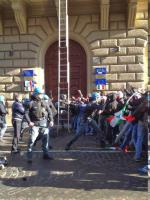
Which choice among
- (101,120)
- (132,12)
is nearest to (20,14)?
(132,12)

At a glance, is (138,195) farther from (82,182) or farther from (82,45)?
(82,45)

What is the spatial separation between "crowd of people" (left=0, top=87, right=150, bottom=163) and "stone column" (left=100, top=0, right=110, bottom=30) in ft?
13.4

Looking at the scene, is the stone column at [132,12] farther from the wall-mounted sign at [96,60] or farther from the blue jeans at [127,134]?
the blue jeans at [127,134]

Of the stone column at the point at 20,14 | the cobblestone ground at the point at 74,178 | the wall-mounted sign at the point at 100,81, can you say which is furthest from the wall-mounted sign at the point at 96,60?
the cobblestone ground at the point at 74,178

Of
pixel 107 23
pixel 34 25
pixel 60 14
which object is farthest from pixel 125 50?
pixel 34 25

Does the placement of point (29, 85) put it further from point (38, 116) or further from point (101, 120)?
point (38, 116)

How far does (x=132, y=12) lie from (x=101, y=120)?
4976 mm

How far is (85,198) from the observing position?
5.90m

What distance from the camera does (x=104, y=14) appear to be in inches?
584

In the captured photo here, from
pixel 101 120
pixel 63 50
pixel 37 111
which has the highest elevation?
pixel 63 50

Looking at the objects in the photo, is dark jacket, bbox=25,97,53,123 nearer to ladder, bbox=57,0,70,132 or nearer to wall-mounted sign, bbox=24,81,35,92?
ladder, bbox=57,0,70,132

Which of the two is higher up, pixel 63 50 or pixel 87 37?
pixel 87 37

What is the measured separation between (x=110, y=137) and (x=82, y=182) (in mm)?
4366

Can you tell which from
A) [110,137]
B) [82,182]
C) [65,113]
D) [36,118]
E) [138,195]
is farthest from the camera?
[65,113]
